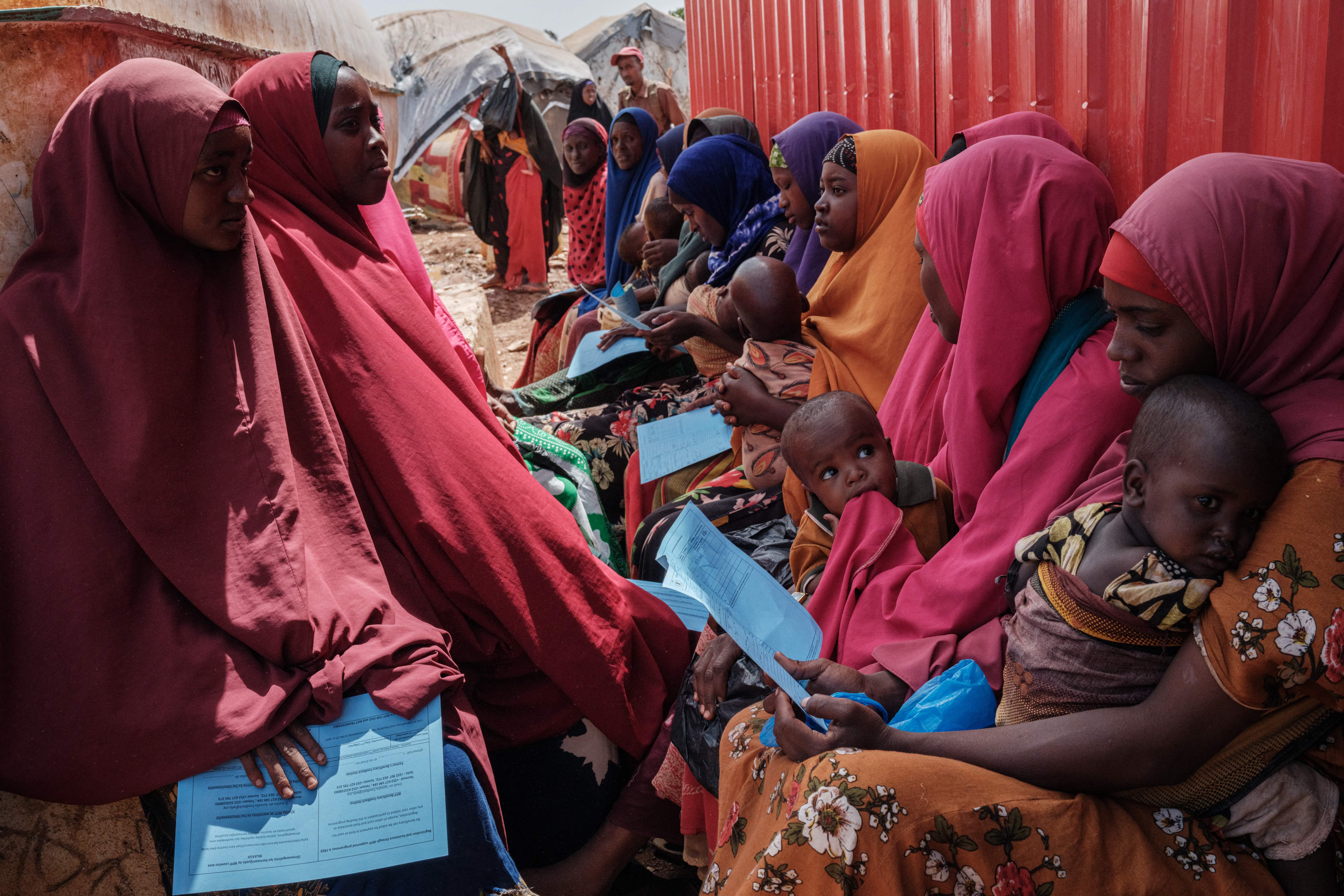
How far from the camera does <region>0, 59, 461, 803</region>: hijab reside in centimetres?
168

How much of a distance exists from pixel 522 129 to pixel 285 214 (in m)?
8.05

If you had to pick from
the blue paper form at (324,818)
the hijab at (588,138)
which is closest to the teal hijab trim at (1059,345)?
the blue paper form at (324,818)

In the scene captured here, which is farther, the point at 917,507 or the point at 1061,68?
the point at 1061,68

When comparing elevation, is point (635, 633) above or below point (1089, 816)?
below

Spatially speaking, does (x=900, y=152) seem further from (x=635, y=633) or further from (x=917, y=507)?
(x=635, y=633)

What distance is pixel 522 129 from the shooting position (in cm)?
986

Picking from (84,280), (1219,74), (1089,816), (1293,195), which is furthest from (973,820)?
(84,280)

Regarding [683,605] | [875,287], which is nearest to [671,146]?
[875,287]

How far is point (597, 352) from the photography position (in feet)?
13.2

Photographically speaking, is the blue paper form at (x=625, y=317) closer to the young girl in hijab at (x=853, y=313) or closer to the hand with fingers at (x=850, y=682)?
the young girl in hijab at (x=853, y=313)

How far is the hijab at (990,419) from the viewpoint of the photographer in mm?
1732

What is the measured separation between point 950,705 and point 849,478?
60 centimetres

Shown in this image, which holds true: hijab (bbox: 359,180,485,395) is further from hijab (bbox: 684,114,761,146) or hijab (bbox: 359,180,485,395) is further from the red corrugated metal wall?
hijab (bbox: 684,114,761,146)

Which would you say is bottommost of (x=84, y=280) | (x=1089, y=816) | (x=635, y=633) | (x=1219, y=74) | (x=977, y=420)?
(x=635, y=633)
